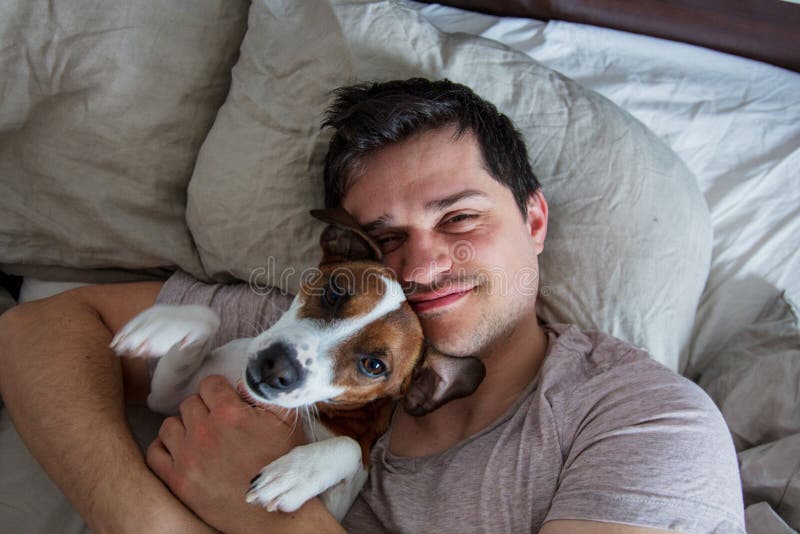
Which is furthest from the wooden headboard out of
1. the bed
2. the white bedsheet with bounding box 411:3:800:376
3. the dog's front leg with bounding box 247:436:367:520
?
the dog's front leg with bounding box 247:436:367:520

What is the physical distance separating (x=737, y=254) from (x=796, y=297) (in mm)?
226

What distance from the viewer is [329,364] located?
4.89 ft

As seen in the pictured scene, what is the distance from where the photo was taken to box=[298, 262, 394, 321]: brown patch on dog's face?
61.4 inches

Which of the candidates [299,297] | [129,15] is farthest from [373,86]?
[129,15]

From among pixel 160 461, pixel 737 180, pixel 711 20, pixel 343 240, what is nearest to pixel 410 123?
pixel 343 240

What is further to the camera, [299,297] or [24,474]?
[24,474]

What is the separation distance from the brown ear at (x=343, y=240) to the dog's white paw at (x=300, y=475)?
0.50 meters

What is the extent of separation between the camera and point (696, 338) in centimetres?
215

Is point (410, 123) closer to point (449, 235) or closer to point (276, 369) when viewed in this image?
point (449, 235)

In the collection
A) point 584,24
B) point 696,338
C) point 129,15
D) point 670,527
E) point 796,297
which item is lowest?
point 696,338

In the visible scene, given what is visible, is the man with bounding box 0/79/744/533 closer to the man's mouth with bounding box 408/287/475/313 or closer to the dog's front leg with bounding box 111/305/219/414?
the man's mouth with bounding box 408/287/475/313

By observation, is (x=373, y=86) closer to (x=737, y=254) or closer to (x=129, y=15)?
(x=129, y=15)

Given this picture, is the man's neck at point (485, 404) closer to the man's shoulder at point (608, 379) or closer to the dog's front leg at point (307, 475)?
the man's shoulder at point (608, 379)

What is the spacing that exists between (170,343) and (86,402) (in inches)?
12.1
